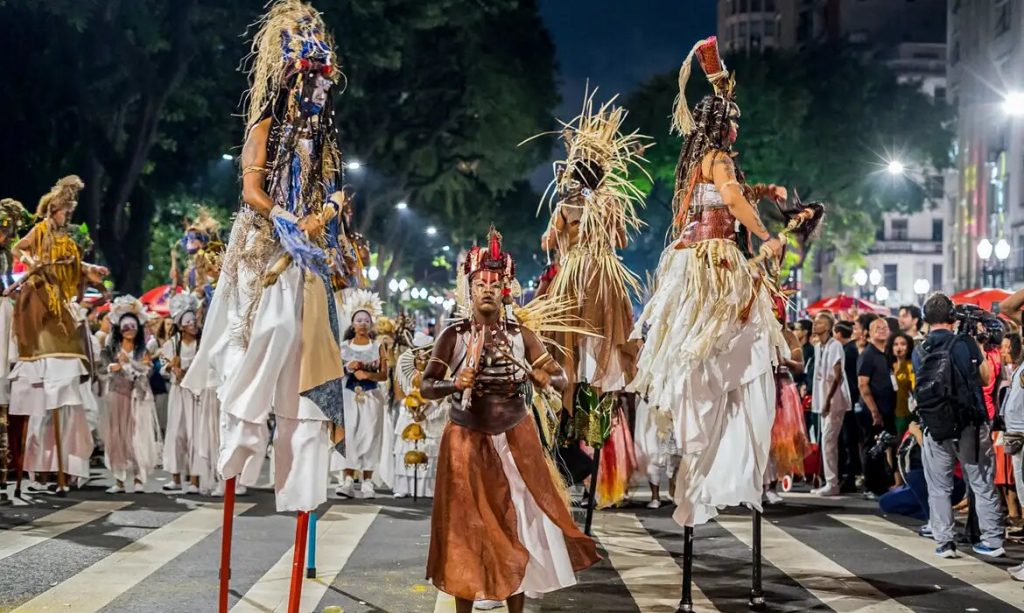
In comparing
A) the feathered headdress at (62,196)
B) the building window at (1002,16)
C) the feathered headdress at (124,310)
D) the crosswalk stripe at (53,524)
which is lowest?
the crosswalk stripe at (53,524)

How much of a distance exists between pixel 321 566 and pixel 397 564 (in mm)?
563

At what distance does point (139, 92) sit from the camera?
2933 cm

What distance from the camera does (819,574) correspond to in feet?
31.1

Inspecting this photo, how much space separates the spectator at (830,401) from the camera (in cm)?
1570

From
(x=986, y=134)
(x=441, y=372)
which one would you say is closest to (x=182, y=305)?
(x=441, y=372)

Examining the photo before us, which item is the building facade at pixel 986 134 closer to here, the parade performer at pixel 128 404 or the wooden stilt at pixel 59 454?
the parade performer at pixel 128 404

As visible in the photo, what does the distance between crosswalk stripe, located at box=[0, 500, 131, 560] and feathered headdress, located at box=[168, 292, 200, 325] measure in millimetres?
2398

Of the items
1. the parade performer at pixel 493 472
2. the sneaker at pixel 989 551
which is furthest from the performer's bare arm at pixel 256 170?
the sneaker at pixel 989 551

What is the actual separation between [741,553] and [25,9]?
22.5 meters

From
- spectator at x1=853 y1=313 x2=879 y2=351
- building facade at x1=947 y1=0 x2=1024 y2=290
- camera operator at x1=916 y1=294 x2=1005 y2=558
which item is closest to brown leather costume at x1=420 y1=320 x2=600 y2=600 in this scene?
camera operator at x1=916 y1=294 x2=1005 y2=558

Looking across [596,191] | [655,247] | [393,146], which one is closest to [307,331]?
[596,191]

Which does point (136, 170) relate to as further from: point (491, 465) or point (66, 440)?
point (491, 465)

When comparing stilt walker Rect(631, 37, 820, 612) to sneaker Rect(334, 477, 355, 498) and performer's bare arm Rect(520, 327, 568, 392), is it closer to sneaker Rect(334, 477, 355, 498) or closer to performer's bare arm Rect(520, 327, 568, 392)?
performer's bare arm Rect(520, 327, 568, 392)

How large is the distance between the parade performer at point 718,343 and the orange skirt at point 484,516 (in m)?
1.35
